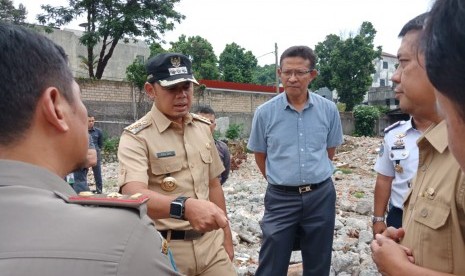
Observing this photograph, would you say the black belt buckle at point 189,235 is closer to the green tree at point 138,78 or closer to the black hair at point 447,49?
the black hair at point 447,49

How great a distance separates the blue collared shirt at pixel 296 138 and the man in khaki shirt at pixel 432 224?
160cm

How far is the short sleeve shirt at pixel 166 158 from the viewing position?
218cm

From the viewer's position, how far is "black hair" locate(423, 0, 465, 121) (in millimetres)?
816

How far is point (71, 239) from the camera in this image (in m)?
0.77

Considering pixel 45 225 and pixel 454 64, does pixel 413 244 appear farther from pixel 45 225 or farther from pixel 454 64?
pixel 45 225

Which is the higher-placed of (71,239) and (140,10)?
(140,10)

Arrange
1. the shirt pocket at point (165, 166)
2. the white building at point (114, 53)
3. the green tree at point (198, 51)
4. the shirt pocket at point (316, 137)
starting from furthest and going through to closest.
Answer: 1. the green tree at point (198, 51)
2. the white building at point (114, 53)
3. the shirt pocket at point (316, 137)
4. the shirt pocket at point (165, 166)

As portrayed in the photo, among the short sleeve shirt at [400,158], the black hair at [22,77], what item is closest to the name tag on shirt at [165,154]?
the black hair at [22,77]

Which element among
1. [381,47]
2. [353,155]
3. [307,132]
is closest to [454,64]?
[307,132]

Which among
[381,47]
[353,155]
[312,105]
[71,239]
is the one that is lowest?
[353,155]

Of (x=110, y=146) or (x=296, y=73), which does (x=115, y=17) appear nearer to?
(x=110, y=146)

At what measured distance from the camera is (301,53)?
131 inches

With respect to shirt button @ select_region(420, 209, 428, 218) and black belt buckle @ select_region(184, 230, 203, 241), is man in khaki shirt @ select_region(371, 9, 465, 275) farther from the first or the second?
black belt buckle @ select_region(184, 230, 203, 241)

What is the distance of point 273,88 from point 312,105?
22238 millimetres
